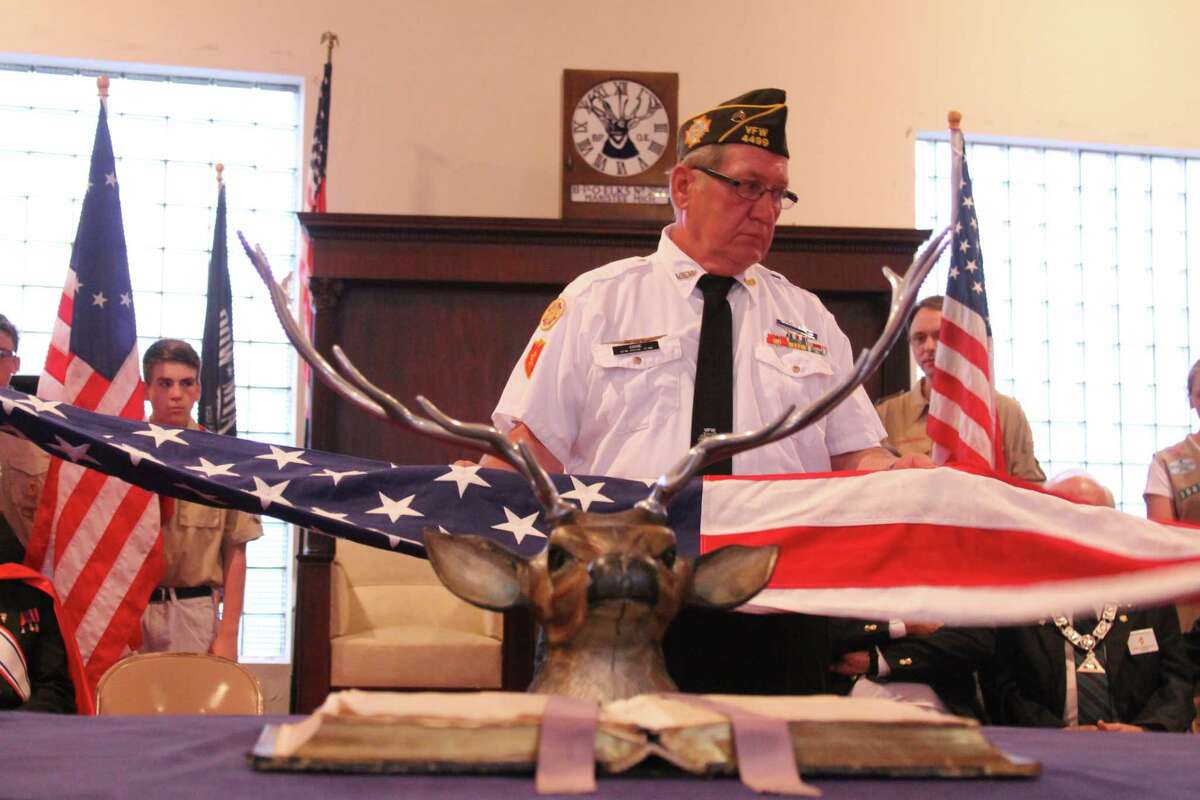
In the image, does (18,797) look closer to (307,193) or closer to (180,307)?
(307,193)

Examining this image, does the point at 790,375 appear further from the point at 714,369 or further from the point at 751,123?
the point at 751,123

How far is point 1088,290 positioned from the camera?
757 centimetres

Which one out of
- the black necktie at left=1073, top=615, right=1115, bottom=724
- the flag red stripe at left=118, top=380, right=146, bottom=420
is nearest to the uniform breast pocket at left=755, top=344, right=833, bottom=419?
the black necktie at left=1073, top=615, right=1115, bottom=724

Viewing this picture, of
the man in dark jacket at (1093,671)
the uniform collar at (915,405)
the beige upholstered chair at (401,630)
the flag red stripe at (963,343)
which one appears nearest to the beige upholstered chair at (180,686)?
the man in dark jacket at (1093,671)

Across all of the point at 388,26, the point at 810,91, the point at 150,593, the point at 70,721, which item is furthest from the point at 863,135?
the point at 70,721

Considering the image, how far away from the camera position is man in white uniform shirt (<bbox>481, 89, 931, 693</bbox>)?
2305 mm

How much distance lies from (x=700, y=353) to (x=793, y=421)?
837mm

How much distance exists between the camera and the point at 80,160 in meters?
7.00

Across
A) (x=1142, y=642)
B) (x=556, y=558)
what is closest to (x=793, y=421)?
(x=556, y=558)

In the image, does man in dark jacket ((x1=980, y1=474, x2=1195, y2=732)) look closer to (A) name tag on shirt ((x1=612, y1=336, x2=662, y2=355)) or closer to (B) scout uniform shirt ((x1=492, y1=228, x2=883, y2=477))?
(B) scout uniform shirt ((x1=492, y1=228, x2=883, y2=477))

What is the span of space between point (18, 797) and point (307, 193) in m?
5.74

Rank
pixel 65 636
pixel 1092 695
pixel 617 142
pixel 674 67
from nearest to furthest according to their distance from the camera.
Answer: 1. pixel 65 636
2. pixel 1092 695
3. pixel 617 142
4. pixel 674 67

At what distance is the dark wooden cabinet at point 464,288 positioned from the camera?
243 inches

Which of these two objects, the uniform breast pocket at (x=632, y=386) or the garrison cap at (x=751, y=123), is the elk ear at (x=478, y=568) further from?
the garrison cap at (x=751, y=123)
